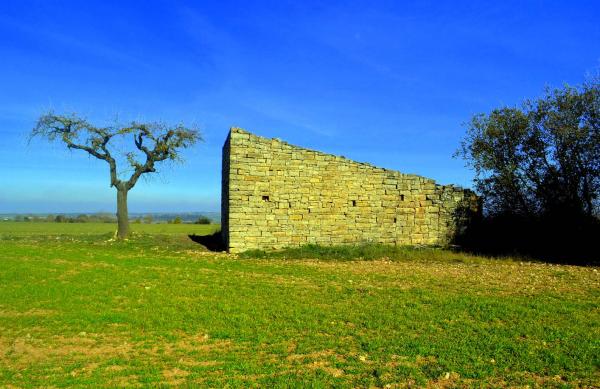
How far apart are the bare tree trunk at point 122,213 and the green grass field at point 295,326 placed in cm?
1020

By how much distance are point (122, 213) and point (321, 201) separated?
36.6 feet

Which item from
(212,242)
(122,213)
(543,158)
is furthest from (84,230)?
(543,158)

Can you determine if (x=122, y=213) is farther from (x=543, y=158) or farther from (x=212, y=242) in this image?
(x=543, y=158)

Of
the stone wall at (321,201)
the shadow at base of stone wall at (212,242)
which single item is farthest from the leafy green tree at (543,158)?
the shadow at base of stone wall at (212,242)

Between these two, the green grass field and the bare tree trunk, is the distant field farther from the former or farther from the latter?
the green grass field

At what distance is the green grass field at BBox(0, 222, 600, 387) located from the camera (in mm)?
5613

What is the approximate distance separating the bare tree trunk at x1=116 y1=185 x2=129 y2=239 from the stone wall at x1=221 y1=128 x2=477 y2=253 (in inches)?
285

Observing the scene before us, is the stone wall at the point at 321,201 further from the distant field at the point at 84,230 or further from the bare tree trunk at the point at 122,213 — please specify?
the distant field at the point at 84,230

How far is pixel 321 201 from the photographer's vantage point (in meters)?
20.2

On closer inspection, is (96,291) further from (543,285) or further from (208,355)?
(543,285)

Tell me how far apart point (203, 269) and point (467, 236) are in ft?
41.5

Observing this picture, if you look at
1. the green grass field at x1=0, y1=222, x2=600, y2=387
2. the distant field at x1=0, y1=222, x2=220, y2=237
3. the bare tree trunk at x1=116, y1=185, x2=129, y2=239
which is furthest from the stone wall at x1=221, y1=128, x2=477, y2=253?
the distant field at x1=0, y1=222, x2=220, y2=237

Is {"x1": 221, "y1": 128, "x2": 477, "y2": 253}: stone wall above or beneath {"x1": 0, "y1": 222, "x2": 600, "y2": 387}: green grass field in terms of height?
above

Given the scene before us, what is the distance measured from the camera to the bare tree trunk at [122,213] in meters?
24.8
